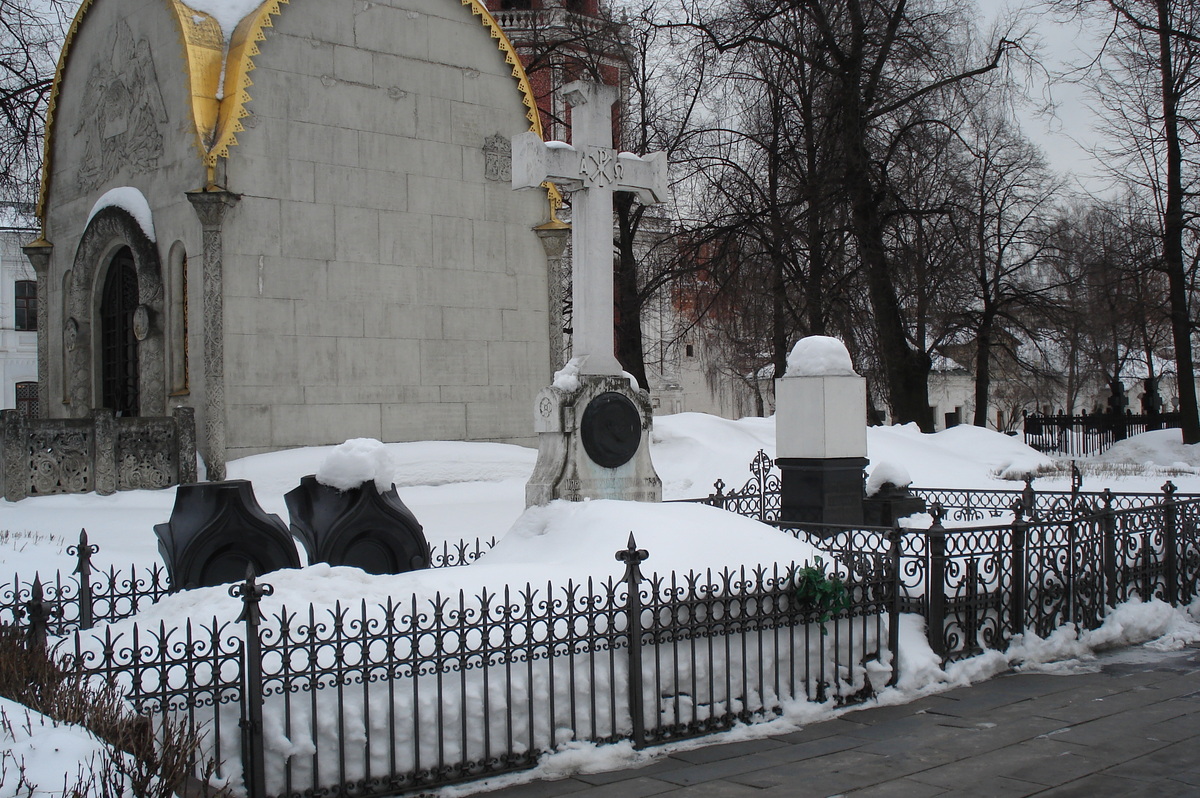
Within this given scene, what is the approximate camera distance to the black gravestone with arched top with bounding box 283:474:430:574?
7559 millimetres

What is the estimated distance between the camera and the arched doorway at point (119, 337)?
1889 cm

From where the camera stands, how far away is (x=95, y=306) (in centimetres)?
1998

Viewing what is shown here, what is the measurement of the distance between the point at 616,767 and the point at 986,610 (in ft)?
11.0

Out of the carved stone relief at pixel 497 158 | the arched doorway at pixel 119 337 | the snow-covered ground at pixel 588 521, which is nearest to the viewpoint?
the snow-covered ground at pixel 588 521

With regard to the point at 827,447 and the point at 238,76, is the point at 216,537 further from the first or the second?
the point at 238,76

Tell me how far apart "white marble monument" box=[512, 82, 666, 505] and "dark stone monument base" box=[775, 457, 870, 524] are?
1.84m

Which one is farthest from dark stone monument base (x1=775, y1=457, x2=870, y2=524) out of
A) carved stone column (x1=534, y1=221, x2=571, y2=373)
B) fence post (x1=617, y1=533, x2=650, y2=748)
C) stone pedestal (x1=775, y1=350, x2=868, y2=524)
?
carved stone column (x1=534, y1=221, x2=571, y2=373)

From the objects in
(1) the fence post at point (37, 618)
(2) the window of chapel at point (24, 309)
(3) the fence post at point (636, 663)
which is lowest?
(3) the fence post at point (636, 663)

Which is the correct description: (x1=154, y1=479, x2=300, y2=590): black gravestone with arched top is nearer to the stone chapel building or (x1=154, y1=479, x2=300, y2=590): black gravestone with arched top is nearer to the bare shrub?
the bare shrub

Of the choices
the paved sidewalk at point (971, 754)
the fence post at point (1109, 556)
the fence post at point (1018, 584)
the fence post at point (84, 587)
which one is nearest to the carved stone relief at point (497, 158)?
the fence post at point (1109, 556)

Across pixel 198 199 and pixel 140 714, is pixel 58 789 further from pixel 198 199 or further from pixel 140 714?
pixel 198 199

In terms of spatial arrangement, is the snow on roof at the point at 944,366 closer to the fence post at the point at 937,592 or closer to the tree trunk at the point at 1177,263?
the tree trunk at the point at 1177,263

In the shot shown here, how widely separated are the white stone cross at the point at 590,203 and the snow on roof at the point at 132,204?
32.5 feet

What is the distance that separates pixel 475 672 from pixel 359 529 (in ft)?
7.07
